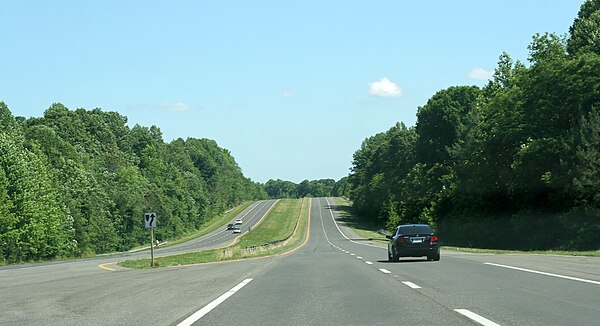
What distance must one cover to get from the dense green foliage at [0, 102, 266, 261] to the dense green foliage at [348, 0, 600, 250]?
42.4 meters

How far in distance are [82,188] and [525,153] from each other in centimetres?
6270

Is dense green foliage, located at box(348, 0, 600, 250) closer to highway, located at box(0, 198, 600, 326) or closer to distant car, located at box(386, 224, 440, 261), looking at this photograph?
distant car, located at box(386, 224, 440, 261)

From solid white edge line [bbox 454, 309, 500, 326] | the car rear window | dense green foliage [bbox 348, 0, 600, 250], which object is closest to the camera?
solid white edge line [bbox 454, 309, 500, 326]

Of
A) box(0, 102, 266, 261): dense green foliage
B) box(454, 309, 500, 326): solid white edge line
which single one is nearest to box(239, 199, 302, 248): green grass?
box(0, 102, 266, 261): dense green foliage

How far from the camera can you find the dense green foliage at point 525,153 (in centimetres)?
4653

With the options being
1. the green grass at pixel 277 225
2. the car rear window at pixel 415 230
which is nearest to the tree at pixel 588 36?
the car rear window at pixel 415 230

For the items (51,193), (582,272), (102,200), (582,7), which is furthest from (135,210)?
(582,272)

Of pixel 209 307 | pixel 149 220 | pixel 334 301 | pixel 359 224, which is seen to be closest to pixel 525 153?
pixel 149 220

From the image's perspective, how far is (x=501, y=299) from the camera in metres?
12.8

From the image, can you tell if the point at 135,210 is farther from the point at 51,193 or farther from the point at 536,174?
the point at 536,174

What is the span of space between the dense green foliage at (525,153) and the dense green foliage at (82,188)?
4236cm

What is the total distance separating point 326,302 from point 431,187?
8302 centimetres

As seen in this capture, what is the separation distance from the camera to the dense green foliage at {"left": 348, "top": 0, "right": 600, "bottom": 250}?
46531mm

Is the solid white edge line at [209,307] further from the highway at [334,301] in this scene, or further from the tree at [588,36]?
the tree at [588,36]
